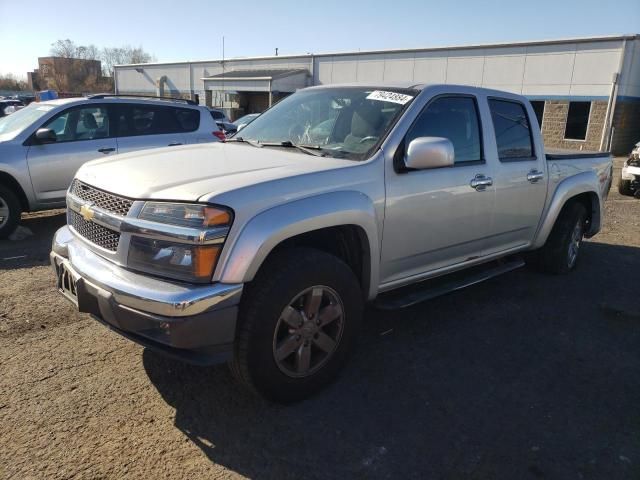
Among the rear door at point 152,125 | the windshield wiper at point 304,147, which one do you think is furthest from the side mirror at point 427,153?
the rear door at point 152,125

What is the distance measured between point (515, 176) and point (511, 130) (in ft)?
1.54

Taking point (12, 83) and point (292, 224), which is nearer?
point (292, 224)

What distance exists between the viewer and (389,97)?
3723mm

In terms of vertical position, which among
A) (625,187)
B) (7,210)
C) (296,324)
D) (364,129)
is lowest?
(625,187)

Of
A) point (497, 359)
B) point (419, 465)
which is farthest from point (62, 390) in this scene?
point (497, 359)

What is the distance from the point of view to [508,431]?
2820 mm

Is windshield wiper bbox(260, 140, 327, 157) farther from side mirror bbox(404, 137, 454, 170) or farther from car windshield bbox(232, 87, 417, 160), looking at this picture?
side mirror bbox(404, 137, 454, 170)

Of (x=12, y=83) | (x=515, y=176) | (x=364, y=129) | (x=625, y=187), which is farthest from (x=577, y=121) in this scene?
(x=12, y=83)

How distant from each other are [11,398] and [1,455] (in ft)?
1.78

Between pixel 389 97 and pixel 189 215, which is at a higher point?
pixel 389 97

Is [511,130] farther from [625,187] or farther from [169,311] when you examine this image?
[625,187]

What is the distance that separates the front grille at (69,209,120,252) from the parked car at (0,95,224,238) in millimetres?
3702

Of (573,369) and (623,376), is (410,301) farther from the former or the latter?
(623,376)

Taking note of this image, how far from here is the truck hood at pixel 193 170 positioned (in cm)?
264
